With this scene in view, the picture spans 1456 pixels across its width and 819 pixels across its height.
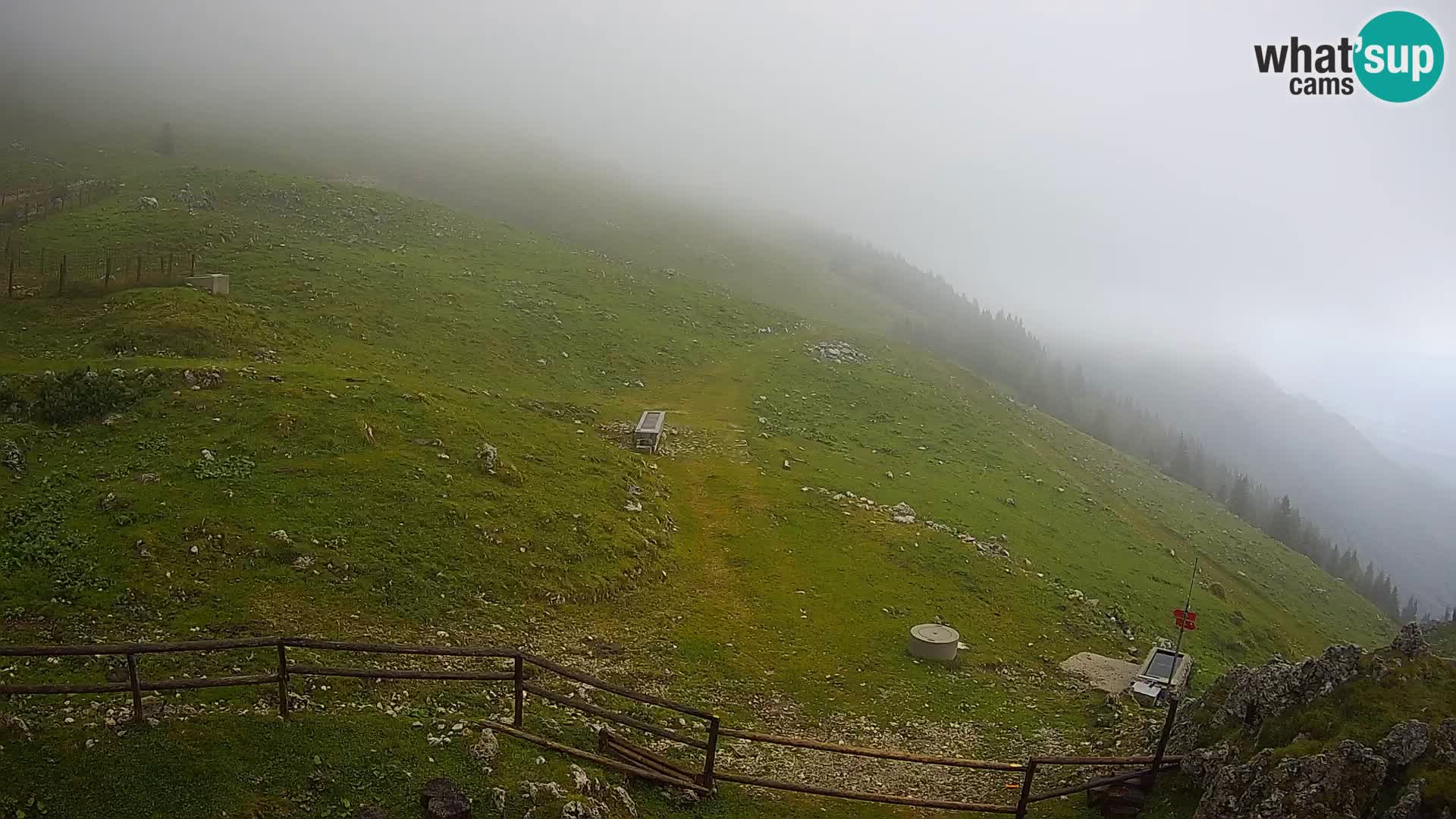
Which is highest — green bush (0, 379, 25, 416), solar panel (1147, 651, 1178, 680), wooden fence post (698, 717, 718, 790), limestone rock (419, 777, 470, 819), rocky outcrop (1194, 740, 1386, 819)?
rocky outcrop (1194, 740, 1386, 819)

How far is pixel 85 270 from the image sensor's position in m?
42.8

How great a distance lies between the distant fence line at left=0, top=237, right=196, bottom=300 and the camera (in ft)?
119

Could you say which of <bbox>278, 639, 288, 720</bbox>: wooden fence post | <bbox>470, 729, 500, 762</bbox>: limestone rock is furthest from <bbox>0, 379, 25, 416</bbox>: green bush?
<bbox>470, 729, 500, 762</bbox>: limestone rock

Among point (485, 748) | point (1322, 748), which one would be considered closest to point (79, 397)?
point (485, 748)

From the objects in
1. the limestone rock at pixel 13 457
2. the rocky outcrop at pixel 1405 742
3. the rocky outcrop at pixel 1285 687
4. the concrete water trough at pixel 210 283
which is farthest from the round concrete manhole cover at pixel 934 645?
the concrete water trough at pixel 210 283

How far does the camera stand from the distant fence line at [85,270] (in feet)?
119

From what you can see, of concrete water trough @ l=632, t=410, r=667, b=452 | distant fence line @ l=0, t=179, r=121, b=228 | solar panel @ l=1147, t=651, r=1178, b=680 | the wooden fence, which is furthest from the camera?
distant fence line @ l=0, t=179, r=121, b=228

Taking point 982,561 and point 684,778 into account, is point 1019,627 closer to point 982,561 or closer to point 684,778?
point 982,561

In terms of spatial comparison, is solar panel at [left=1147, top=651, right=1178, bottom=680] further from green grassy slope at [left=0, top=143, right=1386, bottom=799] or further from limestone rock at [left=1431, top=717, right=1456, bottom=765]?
limestone rock at [left=1431, top=717, right=1456, bottom=765]

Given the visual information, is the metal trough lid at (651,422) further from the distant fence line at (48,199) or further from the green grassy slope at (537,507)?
the distant fence line at (48,199)

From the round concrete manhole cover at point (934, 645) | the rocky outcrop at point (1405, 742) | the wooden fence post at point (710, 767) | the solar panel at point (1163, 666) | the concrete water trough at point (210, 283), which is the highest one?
the concrete water trough at point (210, 283)

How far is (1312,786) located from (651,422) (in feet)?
110

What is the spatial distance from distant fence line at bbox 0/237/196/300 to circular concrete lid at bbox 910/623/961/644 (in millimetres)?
39660

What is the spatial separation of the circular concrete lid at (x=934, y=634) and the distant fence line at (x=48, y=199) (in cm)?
6126
